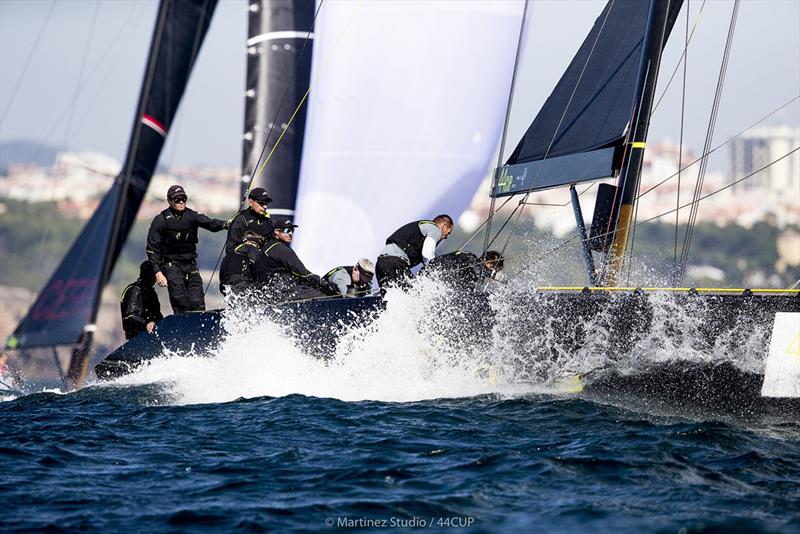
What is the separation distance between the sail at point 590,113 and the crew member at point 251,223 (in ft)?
5.37

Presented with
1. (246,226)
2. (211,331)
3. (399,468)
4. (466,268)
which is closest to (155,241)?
(246,226)

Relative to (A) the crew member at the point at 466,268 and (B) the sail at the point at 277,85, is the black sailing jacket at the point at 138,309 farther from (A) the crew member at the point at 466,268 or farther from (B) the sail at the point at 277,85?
(B) the sail at the point at 277,85

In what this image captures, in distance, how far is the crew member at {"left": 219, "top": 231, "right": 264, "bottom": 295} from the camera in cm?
793

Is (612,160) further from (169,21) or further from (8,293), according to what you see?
(8,293)

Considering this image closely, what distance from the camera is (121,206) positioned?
1062 centimetres

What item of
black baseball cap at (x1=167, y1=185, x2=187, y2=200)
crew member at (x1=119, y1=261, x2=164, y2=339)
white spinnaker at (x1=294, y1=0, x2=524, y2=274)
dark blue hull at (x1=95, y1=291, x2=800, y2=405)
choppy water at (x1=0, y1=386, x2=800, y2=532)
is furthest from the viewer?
white spinnaker at (x1=294, y1=0, x2=524, y2=274)

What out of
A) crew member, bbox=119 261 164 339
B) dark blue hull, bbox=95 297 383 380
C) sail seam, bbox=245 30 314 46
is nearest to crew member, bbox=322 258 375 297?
dark blue hull, bbox=95 297 383 380

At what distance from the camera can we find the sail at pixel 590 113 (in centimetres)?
746

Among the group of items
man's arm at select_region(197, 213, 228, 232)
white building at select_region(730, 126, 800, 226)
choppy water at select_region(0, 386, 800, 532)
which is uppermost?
white building at select_region(730, 126, 800, 226)

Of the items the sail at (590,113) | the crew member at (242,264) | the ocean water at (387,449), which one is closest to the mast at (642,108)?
the sail at (590,113)

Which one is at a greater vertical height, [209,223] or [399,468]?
[209,223]

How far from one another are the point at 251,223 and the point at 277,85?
3.38 metres

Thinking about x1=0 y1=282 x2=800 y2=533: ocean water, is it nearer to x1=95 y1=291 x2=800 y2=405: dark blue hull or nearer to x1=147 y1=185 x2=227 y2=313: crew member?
x1=95 y1=291 x2=800 y2=405: dark blue hull

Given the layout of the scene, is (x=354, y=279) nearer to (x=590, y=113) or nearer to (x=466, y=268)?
(x=466, y=268)
